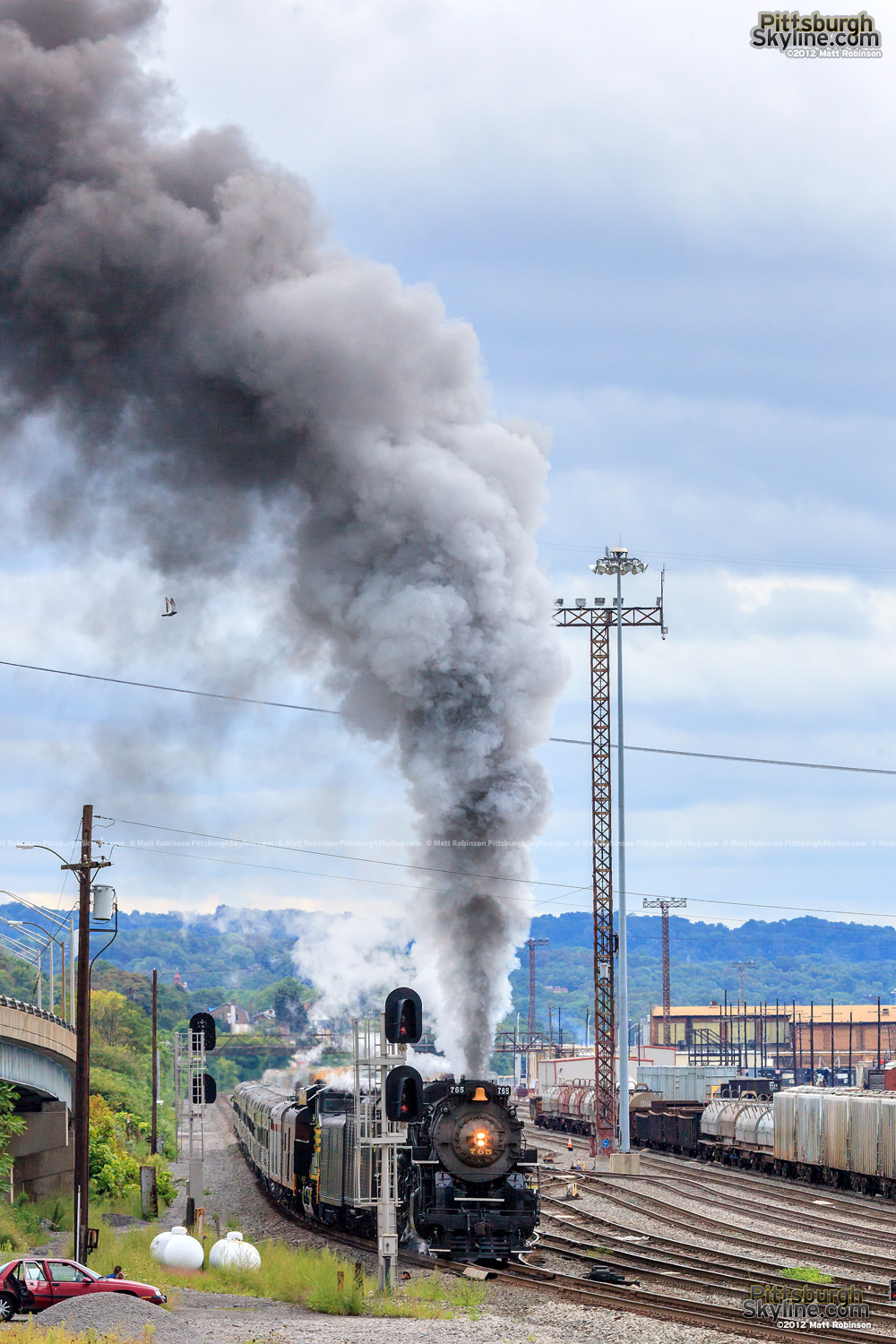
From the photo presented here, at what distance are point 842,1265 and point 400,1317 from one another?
27.3 ft

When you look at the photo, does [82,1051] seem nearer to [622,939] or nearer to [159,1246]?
[159,1246]

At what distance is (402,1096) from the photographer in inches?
844

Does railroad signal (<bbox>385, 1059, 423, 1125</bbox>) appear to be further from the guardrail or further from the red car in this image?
the guardrail

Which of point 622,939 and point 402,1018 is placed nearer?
point 402,1018

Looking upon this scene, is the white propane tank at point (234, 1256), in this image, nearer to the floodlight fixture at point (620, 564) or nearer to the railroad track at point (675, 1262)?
the railroad track at point (675, 1262)

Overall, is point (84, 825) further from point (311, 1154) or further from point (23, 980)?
point (23, 980)

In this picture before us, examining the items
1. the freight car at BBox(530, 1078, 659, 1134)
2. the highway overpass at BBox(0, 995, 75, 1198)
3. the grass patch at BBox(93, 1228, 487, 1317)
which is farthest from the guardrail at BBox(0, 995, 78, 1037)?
the freight car at BBox(530, 1078, 659, 1134)

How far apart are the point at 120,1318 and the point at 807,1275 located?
1064 centimetres

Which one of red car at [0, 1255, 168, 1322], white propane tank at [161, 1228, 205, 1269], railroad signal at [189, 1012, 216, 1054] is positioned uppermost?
railroad signal at [189, 1012, 216, 1054]

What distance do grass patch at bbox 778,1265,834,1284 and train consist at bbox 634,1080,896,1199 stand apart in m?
17.8

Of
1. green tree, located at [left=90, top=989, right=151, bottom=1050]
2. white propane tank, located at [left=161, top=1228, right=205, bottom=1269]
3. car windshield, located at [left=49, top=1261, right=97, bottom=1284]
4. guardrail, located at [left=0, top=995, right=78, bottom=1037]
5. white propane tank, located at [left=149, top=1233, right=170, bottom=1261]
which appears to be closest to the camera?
car windshield, located at [left=49, top=1261, right=97, bottom=1284]

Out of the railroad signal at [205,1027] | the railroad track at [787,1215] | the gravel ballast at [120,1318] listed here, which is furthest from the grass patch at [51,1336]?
the railroad track at [787,1215]

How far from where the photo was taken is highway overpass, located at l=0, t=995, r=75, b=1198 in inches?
1270

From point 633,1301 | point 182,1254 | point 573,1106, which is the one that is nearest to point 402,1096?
point 633,1301
